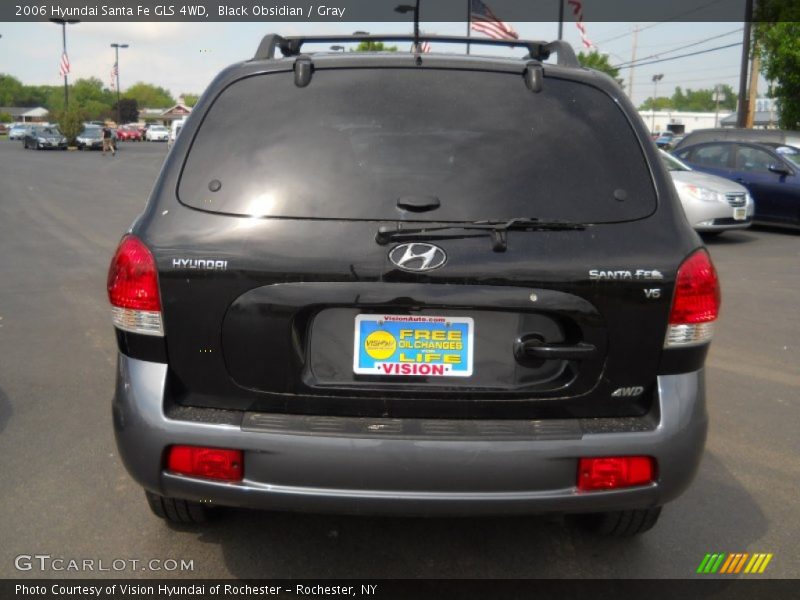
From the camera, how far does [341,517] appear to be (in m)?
3.58

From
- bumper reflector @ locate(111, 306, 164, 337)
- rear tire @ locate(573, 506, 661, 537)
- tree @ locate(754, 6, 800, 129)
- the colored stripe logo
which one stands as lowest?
the colored stripe logo

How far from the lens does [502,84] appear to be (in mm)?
2975

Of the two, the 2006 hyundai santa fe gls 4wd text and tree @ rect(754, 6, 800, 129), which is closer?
the 2006 hyundai santa fe gls 4wd text

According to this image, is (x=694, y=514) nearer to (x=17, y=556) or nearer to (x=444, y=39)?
(x=444, y=39)

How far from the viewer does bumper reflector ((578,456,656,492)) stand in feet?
8.73

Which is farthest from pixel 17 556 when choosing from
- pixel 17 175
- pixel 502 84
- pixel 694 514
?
pixel 17 175

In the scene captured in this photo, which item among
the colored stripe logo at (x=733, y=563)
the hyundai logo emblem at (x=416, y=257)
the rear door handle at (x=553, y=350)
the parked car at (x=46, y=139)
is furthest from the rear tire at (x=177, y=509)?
the parked car at (x=46, y=139)

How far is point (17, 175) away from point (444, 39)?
25430 millimetres

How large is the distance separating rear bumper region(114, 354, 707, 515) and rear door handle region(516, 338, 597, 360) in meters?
0.22

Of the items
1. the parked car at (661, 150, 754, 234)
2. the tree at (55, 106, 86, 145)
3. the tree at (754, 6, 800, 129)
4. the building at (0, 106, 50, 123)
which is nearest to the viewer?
the parked car at (661, 150, 754, 234)

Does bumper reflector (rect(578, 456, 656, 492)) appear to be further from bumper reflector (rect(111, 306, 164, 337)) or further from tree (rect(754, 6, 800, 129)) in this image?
tree (rect(754, 6, 800, 129))

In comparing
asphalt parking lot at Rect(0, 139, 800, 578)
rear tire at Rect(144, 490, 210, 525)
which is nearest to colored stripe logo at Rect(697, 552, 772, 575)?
asphalt parking lot at Rect(0, 139, 800, 578)

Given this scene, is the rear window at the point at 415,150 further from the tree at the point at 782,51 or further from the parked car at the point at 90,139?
the parked car at the point at 90,139

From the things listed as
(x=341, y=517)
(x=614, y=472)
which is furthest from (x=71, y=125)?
(x=614, y=472)
